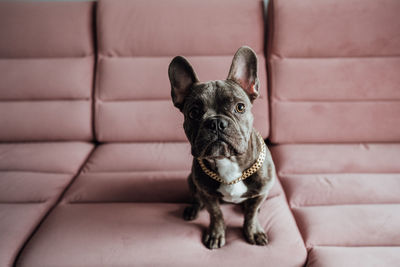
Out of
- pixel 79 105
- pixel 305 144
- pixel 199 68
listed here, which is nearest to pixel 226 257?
pixel 305 144

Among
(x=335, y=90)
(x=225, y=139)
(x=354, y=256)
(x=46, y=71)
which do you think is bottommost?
(x=354, y=256)

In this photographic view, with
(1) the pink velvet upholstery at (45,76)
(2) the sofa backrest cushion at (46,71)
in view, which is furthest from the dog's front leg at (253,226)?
(2) the sofa backrest cushion at (46,71)

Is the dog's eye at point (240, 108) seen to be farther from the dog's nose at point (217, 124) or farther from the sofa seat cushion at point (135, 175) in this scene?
the sofa seat cushion at point (135, 175)

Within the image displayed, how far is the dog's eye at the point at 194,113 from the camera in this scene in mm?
1154

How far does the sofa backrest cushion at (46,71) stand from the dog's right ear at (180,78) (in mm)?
1110

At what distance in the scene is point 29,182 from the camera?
5.41 ft

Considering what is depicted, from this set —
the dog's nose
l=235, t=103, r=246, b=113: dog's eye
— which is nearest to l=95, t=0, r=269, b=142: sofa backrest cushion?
l=235, t=103, r=246, b=113: dog's eye

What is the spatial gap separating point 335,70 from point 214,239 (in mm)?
1400

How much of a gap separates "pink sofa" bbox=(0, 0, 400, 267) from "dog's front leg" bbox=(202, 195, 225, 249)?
109 millimetres

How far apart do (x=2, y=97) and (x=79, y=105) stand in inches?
22.8

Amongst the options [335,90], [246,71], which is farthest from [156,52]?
[335,90]

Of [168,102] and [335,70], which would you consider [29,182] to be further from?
[335,70]

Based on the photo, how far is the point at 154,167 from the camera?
1.83 metres

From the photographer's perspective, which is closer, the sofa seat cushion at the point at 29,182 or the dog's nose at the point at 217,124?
the dog's nose at the point at 217,124
